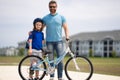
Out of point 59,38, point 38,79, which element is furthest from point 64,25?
point 38,79

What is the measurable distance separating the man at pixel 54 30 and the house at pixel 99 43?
259 feet

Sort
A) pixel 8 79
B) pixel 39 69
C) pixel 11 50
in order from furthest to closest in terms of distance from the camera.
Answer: pixel 11 50 → pixel 8 79 → pixel 39 69

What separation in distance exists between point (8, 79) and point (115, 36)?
8734cm

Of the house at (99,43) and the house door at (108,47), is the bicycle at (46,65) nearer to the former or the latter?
the house at (99,43)

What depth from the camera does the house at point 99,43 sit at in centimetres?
9031

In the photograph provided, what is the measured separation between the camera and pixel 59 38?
741cm

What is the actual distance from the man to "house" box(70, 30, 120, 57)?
7894cm

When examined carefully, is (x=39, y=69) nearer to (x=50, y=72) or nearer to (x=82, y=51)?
(x=50, y=72)

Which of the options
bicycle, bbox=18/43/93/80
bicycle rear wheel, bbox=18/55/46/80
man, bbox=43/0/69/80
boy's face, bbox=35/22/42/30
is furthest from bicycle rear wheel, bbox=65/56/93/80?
boy's face, bbox=35/22/42/30

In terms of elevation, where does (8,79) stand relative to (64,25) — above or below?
below

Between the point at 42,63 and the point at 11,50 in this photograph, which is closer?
the point at 42,63

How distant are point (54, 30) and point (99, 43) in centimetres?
8757

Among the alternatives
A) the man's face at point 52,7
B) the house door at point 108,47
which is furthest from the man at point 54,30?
the house door at point 108,47

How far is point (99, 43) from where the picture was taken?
9412 centimetres
